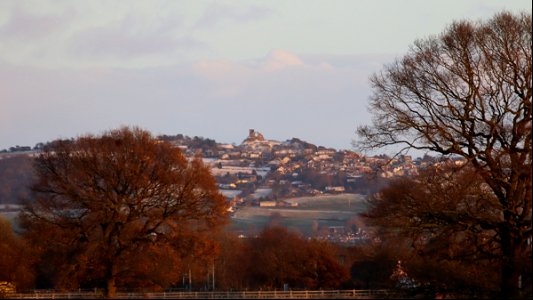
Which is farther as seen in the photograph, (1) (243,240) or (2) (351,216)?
(2) (351,216)

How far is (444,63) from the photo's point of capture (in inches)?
1331

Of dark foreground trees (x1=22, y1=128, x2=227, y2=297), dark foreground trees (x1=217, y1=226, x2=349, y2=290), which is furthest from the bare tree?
dark foreground trees (x1=217, y1=226, x2=349, y2=290)

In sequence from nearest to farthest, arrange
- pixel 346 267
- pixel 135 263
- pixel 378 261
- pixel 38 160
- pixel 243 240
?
pixel 135 263, pixel 38 160, pixel 378 261, pixel 346 267, pixel 243 240

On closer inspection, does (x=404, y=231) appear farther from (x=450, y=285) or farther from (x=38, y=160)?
(x=38, y=160)

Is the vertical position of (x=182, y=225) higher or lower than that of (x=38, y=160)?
lower

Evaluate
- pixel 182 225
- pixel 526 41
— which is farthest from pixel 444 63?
pixel 182 225

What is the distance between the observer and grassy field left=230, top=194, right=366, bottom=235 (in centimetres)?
15524

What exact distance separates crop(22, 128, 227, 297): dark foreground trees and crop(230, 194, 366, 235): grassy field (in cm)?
9014

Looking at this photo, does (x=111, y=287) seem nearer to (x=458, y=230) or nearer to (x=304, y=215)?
(x=458, y=230)

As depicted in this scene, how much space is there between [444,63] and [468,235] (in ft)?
17.8

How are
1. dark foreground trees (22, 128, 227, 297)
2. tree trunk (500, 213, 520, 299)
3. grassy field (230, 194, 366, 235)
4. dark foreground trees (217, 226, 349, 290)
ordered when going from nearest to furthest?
tree trunk (500, 213, 520, 299)
dark foreground trees (22, 128, 227, 297)
dark foreground trees (217, 226, 349, 290)
grassy field (230, 194, 366, 235)

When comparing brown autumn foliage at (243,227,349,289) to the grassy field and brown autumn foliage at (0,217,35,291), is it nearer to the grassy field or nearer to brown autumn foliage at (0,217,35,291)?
brown autumn foliage at (0,217,35,291)

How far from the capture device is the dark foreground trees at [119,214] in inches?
1892

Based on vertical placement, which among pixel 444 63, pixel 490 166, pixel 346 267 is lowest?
pixel 346 267
